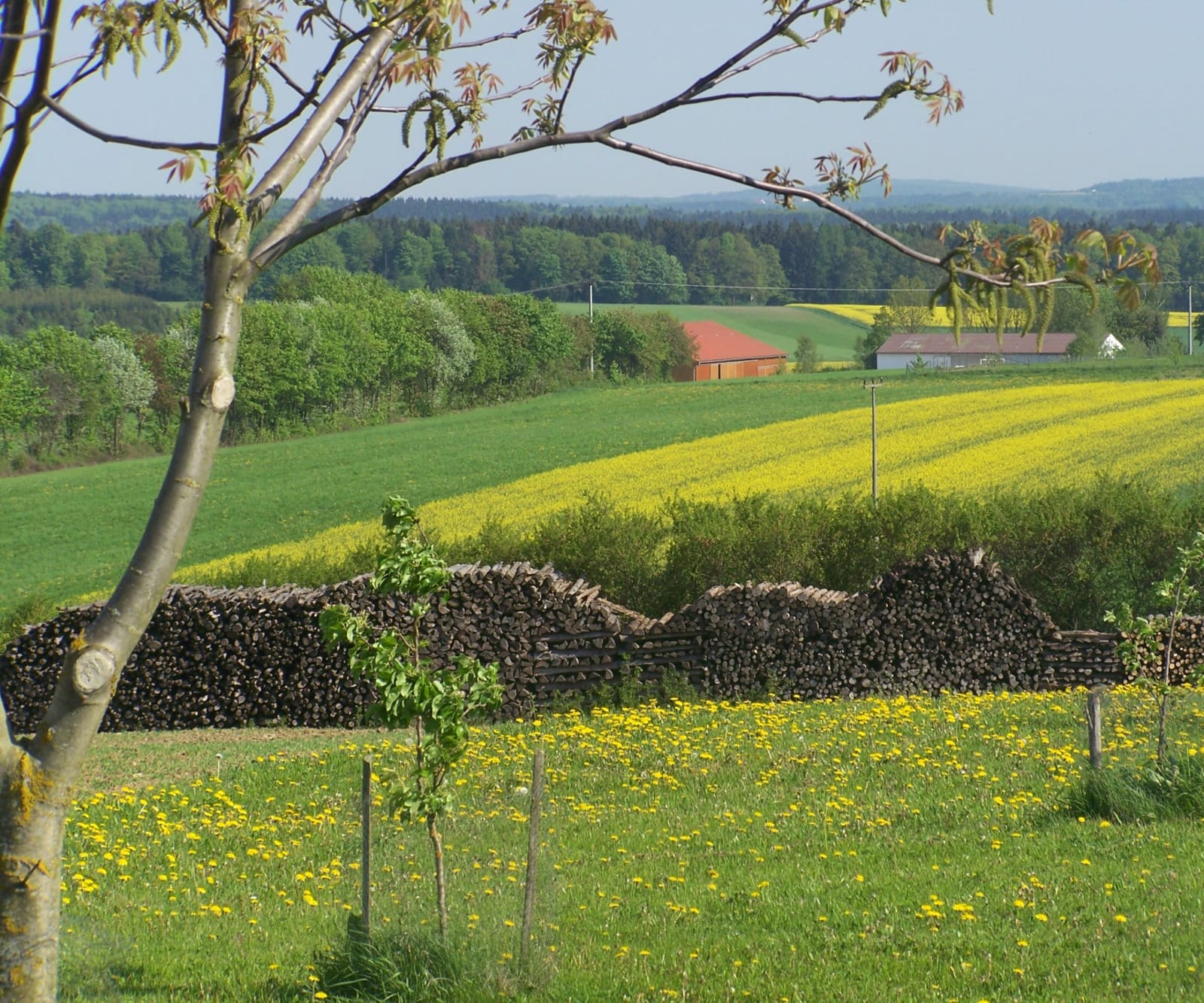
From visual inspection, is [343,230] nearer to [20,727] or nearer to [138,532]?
Answer: [138,532]

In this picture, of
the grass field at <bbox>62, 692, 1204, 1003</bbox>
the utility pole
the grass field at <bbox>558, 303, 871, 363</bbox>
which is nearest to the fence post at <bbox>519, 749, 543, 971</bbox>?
the grass field at <bbox>62, 692, 1204, 1003</bbox>

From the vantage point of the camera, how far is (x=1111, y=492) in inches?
800

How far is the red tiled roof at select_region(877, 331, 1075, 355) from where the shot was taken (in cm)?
8850

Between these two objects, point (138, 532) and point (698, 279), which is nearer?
point (138, 532)

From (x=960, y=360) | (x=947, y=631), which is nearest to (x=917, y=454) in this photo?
(x=947, y=631)

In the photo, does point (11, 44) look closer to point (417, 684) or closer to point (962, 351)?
point (417, 684)

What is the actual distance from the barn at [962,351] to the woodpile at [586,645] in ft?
197

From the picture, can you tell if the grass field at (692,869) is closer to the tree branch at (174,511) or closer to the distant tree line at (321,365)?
the tree branch at (174,511)

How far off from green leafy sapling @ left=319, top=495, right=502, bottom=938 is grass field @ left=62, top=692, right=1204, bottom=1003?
19.4 inches

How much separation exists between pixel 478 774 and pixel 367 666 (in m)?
5.60

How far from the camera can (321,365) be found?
77.2 m

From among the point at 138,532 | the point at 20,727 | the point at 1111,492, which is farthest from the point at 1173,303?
the point at 20,727

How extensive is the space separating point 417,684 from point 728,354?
106 m

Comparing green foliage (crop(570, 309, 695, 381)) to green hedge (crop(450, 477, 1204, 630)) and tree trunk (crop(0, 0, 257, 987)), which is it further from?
tree trunk (crop(0, 0, 257, 987))
